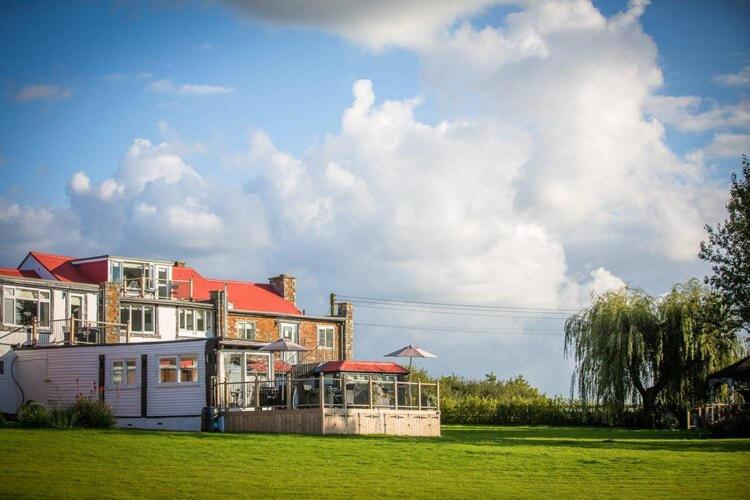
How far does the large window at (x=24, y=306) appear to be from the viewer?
5066 cm

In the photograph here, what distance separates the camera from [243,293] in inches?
2923

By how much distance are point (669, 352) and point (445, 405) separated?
13506 mm

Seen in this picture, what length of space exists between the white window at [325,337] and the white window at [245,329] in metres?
5.91

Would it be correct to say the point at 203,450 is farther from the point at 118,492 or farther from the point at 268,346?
→ the point at 268,346

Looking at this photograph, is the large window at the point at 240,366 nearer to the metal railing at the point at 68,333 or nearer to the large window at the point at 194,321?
the metal railing at the point at 68,333

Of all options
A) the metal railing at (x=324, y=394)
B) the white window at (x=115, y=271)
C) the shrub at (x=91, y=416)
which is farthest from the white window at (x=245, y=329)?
the shrub at (x=91, y=416)

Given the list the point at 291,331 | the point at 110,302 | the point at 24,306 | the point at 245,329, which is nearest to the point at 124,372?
the point at 24,306

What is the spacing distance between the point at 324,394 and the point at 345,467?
11.5 m

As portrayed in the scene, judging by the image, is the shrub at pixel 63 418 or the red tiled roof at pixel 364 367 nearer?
the shrub at pixel 63 418

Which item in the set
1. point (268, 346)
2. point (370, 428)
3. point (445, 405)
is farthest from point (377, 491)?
point (445, 405)

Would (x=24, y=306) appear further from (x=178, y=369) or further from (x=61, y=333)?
(x=178, y=369)

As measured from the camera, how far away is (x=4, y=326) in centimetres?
4950

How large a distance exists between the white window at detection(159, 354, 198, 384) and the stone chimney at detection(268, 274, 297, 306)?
3763cm

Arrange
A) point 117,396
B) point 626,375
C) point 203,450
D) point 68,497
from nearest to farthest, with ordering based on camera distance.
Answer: point 68,497 < point 203,450 < point 117,396 < point 626,375
